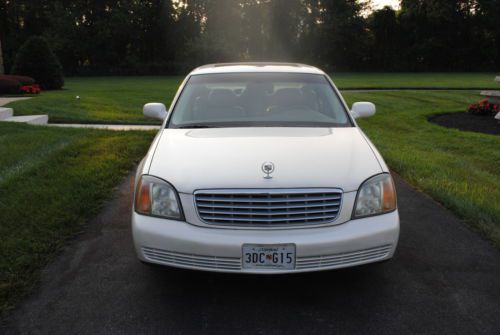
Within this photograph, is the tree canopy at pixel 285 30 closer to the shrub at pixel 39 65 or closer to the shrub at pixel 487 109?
the shrub at pixel 39 65

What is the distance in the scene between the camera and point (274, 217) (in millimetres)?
2953

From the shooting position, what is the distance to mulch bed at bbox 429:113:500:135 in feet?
33.0

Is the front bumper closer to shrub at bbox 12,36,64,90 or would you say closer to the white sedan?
the white sedan

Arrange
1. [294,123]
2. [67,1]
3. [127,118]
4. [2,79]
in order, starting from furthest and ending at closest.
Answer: [67,1]
[2,79]
[127,118]
[294,123]

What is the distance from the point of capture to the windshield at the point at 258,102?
4.22 metres

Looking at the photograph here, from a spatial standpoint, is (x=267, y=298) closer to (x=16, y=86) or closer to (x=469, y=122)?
(x=469, y=122)

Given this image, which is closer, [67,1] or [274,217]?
[274,217]

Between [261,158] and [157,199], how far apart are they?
2.50 ft

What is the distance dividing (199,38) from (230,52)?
3.55 m

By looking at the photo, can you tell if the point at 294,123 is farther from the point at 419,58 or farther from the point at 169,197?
the point at 419,58

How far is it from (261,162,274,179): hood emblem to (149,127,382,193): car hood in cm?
3

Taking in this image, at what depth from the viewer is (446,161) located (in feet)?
23.5

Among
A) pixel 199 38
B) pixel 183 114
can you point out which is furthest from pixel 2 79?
pixel 199 38

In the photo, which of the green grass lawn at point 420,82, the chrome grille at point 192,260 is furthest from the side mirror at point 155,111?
the green grass lawn at point 420,82
